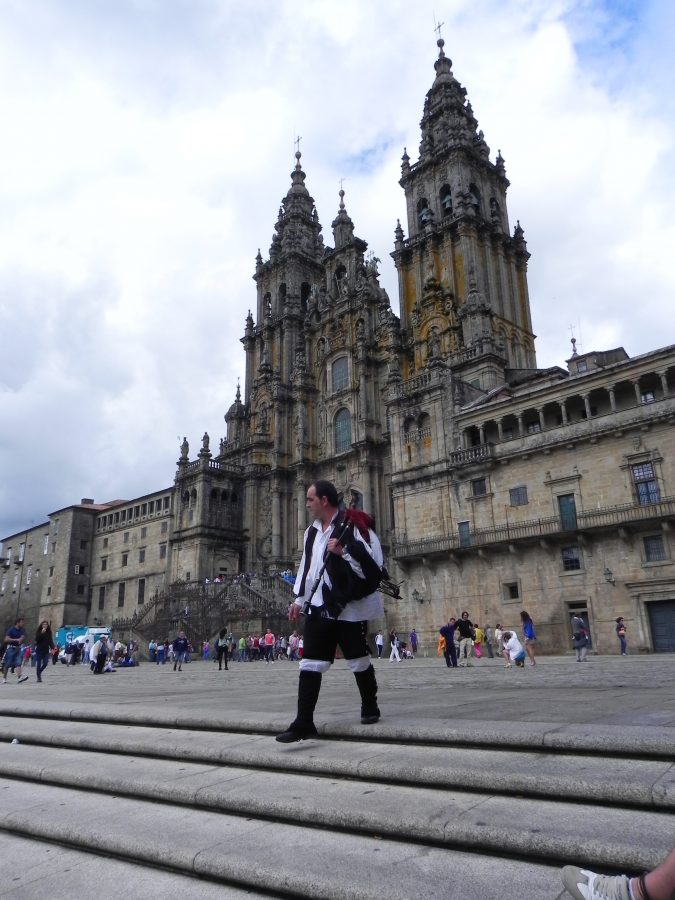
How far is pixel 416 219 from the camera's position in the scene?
49000 millimetres

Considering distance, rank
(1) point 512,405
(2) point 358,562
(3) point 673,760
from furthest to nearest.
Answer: (1) point 512,405, (2) point 358,562, (3) point 673,760

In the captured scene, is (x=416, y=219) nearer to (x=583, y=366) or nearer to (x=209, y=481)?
(x=583, y=366)

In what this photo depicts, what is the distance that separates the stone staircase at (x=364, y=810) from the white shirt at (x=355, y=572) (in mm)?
886

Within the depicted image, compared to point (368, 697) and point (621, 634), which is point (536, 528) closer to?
point (621, 634)

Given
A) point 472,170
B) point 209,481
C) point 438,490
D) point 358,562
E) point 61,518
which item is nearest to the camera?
point 358,562

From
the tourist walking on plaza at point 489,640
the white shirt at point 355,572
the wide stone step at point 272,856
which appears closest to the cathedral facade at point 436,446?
the tourist walking on plaza at point 489,640

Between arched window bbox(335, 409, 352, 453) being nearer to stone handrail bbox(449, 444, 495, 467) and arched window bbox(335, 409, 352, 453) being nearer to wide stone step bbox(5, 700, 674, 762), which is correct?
stone handrail bbox(449, 444, 495, 467)

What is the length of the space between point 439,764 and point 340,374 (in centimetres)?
4848

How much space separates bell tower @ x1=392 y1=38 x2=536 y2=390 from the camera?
42469 mm

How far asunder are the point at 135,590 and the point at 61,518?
12488 millimetres

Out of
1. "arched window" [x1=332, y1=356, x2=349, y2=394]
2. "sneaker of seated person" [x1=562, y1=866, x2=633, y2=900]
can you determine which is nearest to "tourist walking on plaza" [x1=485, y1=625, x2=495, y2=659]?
"arched window" [x1=332, y1=356, x2=349, y2=394]

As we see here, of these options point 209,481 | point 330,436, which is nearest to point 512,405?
point 330,436

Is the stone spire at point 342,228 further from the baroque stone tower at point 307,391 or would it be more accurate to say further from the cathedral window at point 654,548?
the cathedral window at point 654,548

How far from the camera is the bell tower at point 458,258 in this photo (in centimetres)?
4247
